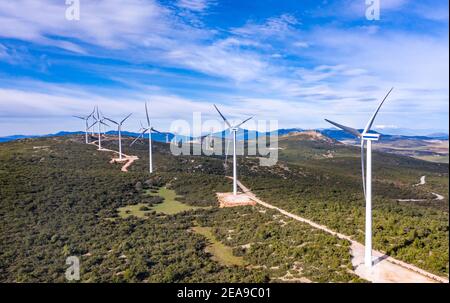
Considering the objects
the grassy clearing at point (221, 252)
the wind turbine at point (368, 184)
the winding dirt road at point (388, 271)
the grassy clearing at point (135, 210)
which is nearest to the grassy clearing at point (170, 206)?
the grassy clearing at point (135, 210)

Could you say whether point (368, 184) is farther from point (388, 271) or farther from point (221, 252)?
point (221, 252)

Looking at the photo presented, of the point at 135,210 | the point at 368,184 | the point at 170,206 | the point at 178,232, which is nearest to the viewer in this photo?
the point at 368,184

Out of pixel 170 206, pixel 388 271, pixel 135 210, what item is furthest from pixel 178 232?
pixel 388 271

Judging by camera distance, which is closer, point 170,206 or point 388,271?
point 388,271

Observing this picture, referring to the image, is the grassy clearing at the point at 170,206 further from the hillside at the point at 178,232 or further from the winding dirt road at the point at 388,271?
the winding dirt road at the point at 388,271

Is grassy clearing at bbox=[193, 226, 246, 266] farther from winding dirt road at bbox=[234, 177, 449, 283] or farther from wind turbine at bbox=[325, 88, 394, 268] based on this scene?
wind turbine at bbox=[325, 88, 394, 268]

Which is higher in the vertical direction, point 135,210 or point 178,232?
point 135,210

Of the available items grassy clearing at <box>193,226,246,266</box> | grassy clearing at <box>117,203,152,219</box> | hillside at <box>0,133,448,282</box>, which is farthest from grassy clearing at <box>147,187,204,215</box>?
grassy clearing at <box>193,226,246,266</box>
